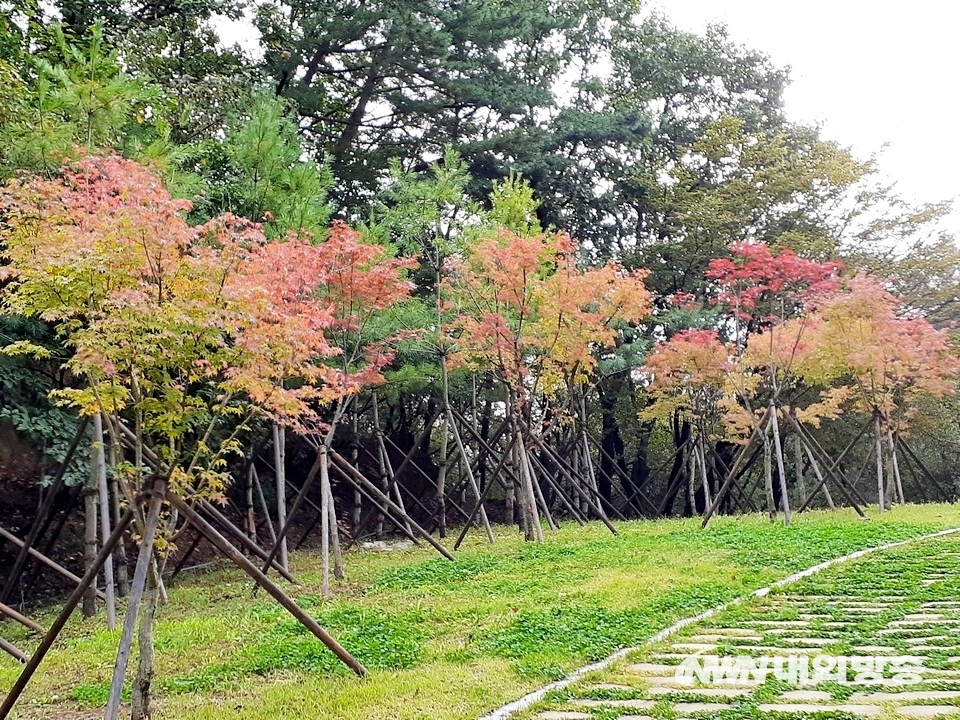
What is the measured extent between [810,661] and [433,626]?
2.84 metres

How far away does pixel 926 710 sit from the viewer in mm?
3764

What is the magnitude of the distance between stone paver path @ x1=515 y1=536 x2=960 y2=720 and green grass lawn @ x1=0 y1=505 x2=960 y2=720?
358mm

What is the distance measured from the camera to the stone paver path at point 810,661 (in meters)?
3.98

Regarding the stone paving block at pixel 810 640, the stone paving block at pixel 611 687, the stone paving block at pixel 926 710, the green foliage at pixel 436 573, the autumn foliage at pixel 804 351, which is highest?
the autumn foliage at pixel 804 351

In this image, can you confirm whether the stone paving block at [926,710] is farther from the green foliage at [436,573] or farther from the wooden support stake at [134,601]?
the green foliage at [436,573]

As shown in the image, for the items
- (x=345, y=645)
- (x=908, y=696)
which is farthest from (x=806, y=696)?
(x=345, y=645)

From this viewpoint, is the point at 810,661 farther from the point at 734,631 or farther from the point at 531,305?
the point at 531,305

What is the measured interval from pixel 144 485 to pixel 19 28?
789 centimetres

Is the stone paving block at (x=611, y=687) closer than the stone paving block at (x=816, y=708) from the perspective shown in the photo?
No

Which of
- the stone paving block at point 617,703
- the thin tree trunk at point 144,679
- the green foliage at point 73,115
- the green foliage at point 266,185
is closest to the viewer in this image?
the stone paving block at point 617,703

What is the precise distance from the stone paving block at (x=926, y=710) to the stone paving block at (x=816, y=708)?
0.11m

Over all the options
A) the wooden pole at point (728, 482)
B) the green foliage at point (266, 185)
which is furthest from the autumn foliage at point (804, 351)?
the green foliage at point (266, 185)

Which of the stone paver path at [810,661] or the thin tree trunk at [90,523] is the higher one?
the thin tree trunk at [90,523]

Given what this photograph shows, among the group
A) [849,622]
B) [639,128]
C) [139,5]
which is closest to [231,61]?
[139,5]
